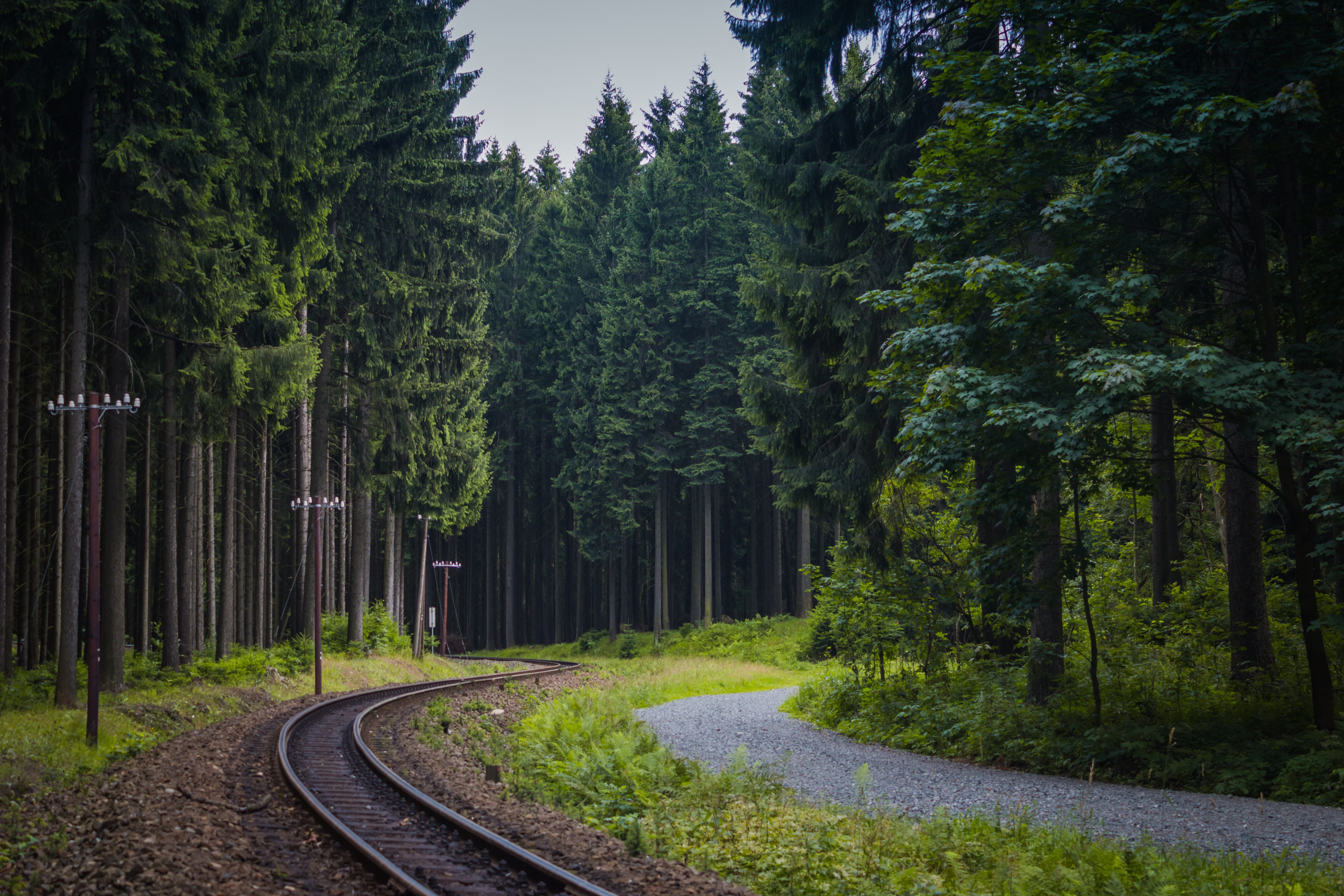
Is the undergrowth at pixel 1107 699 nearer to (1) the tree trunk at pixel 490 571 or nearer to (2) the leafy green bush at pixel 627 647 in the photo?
(2) the leafy green bush at pixel 627 647

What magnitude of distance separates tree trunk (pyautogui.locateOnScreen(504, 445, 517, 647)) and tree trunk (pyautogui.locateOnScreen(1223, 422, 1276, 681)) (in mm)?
40763

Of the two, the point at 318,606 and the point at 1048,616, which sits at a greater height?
the point at 1048,616

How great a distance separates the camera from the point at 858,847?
7.45 m

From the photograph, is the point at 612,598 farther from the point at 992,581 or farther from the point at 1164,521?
the point at 992,581

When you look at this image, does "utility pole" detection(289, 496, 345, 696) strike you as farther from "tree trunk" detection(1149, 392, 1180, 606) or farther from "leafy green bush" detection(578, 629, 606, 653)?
"leafy green bush" detection(578, 629, 606, 653)

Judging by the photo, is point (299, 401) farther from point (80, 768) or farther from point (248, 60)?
point (80, 768)

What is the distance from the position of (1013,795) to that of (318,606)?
18.8 m

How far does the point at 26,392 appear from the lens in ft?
65.3

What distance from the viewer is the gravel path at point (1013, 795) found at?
779 centimetres

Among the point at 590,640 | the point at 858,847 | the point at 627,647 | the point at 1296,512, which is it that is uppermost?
the point at 1296,512

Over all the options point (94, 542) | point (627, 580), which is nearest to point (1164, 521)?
point (94, 542)

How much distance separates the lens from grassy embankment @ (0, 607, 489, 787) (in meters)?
12.3

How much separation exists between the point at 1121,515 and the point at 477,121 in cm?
2411

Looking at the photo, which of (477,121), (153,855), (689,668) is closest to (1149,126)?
(153,855)
